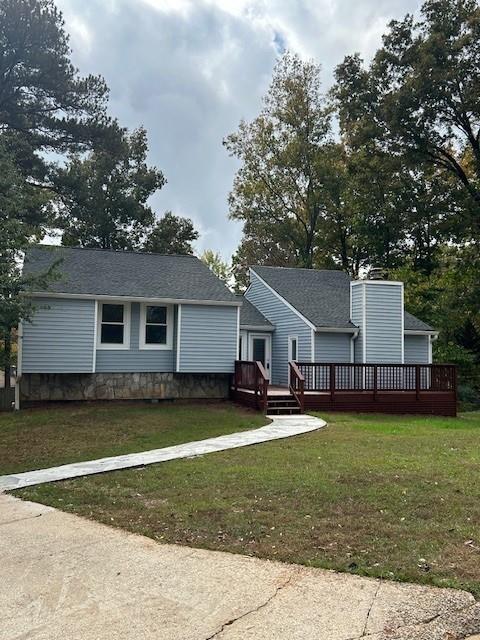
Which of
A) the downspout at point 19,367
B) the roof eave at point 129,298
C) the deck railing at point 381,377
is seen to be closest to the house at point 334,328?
the deck railing at point 381,377

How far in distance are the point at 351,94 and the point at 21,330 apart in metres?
20.0

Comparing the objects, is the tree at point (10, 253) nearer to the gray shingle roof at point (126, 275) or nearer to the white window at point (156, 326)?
the gray shingle roof at point (126, 275)

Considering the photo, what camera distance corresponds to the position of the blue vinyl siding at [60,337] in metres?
14.2

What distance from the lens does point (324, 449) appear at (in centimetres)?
898

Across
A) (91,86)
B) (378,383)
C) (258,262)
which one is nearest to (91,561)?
(378,383)

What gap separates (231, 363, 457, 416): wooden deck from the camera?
1527 cm

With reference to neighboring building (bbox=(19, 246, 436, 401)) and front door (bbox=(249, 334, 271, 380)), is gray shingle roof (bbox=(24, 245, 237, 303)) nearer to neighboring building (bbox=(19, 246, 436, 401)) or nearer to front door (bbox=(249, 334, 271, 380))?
neighboring building (bbox=(19, 246, 436, 401))

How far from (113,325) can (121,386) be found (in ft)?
5.85

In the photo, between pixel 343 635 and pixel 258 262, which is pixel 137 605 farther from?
pixel 258 262

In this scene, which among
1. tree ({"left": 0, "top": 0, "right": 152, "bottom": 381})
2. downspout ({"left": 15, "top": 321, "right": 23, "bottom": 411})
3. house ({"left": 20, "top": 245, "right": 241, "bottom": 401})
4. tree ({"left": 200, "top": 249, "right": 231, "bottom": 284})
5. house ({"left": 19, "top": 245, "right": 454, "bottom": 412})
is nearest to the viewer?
downspout ({"left": 15, "top": 321, "right": 23, "bottom": 411})

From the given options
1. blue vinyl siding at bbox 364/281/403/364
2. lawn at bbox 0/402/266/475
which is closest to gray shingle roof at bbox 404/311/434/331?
blue vinyl siding at bbox 364/281/403/364

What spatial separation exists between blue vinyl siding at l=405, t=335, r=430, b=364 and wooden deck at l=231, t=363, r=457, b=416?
382 cm

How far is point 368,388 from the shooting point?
16047 mm

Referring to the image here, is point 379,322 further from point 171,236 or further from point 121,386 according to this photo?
point 171,236
